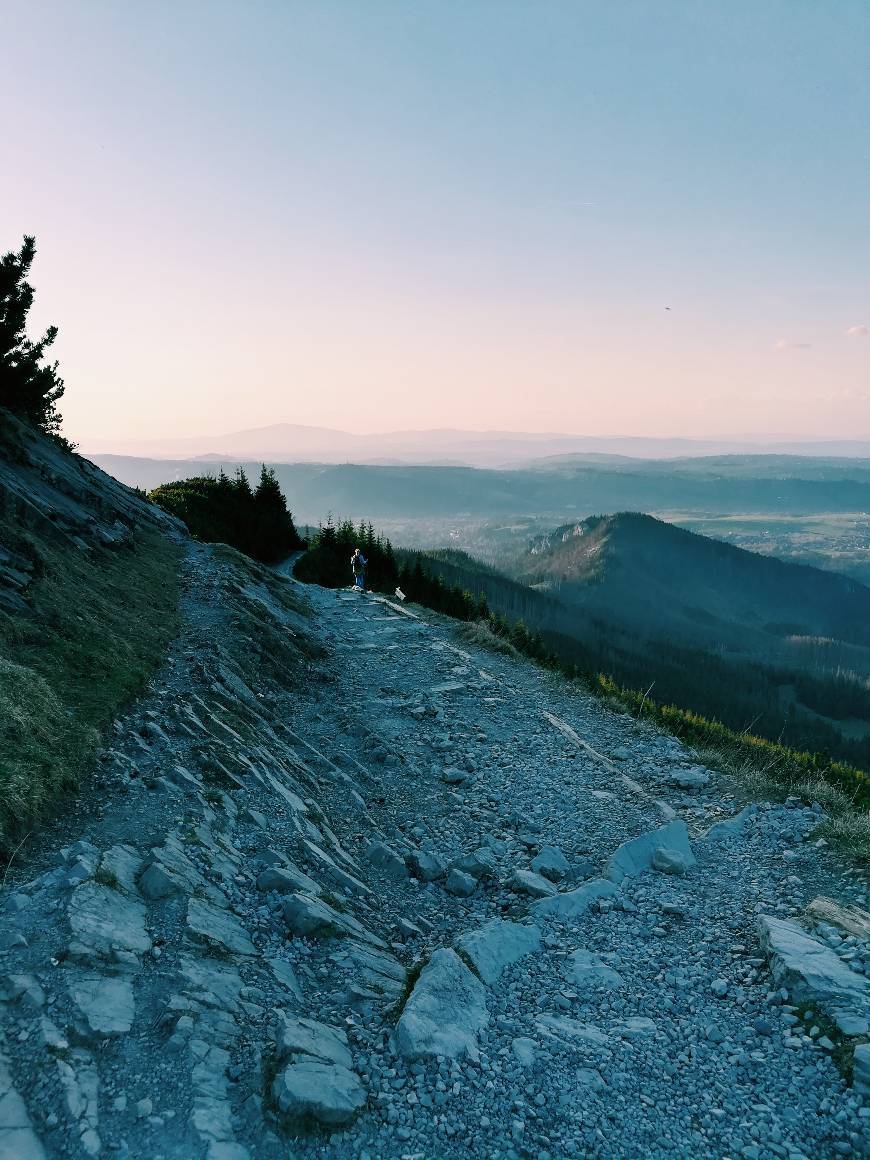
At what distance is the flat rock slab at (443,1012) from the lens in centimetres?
667

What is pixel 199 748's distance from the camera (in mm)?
11891

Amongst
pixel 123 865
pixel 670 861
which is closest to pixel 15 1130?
pixel 123 865

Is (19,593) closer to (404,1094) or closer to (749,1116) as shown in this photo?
(404,1094)

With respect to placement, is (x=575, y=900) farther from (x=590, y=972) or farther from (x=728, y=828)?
(x=728, y=828)

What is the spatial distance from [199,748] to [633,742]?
12.0m

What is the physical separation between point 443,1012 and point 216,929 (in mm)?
2918

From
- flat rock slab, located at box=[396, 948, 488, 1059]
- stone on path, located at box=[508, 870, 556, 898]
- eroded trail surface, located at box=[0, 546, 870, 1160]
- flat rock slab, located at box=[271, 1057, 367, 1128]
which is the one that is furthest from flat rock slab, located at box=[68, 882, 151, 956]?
stone on path, located at box=[508, 870, 556, 898]

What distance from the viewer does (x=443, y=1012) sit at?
7184mm

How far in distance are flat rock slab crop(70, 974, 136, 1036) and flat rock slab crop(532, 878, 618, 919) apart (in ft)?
20.1

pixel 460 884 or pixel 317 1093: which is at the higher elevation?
pixel 317 1093

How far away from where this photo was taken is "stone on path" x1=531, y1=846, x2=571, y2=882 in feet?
37.5

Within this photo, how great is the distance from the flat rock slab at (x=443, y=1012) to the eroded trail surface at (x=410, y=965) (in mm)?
30

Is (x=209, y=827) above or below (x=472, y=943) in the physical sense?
above

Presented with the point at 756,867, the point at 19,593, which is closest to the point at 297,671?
the point at 19,593
